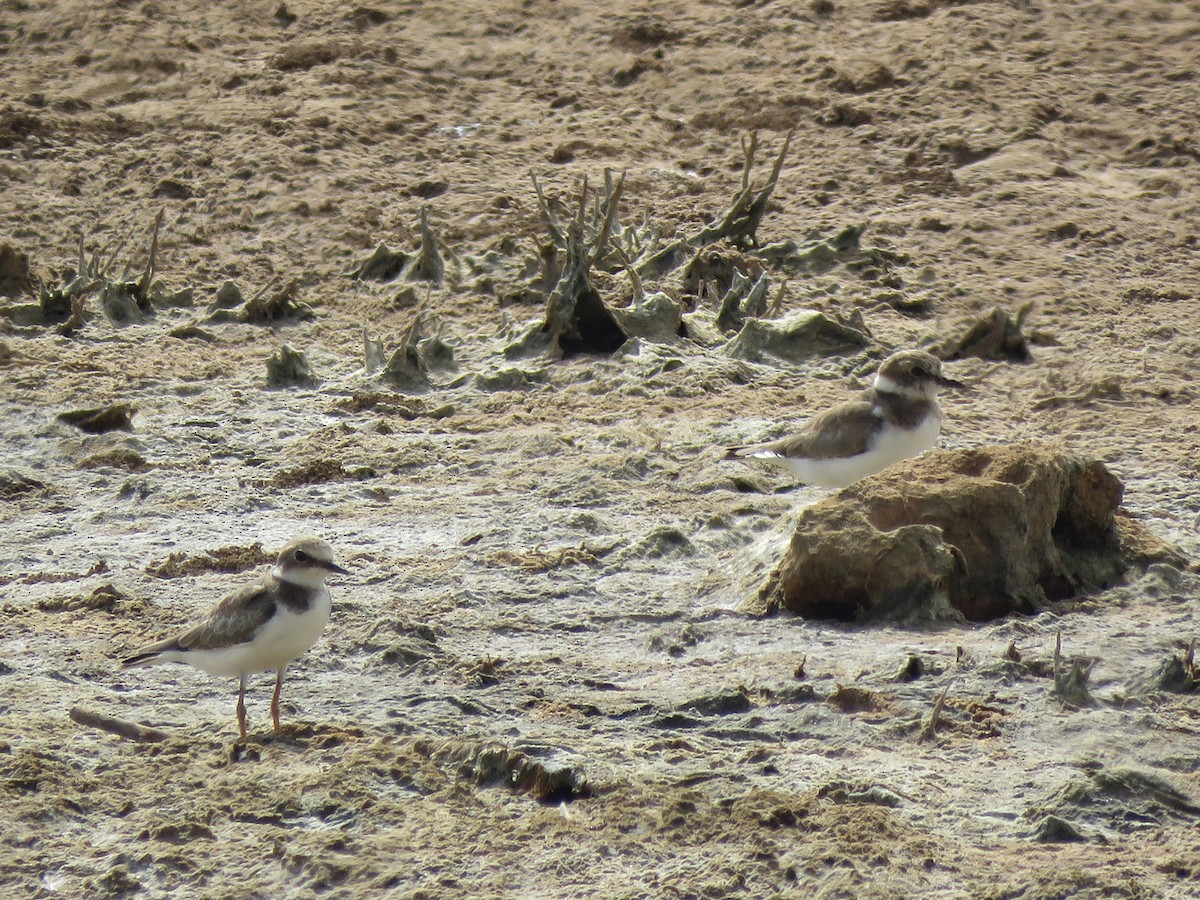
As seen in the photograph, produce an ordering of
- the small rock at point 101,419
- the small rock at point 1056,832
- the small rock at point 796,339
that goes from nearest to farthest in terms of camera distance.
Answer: the small rock at point 1056,832 → the small rock at point 101,419 → the small rock at point 796,339

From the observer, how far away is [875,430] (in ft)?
24.3

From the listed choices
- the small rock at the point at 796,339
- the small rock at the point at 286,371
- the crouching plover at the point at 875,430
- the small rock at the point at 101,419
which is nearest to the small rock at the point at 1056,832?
the crouching plover at the point at 875,430

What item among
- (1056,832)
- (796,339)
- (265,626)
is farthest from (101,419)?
(1056,832)

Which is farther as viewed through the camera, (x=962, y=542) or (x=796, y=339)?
(x=796, y=339)

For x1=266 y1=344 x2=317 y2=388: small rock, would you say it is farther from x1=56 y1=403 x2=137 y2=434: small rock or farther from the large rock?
the large rock

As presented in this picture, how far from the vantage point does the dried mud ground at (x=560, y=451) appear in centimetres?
493

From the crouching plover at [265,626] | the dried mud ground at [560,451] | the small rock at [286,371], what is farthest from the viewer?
the small rock at [286,371]

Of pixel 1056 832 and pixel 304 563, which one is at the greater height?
pixel 304 563

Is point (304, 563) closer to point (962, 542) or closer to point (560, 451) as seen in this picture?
point (962, 542)

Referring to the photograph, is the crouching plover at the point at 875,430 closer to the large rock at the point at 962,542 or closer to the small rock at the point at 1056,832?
the large rock at the point at 962,542

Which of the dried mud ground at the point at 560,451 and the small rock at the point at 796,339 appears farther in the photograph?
the small rock at the point at 796,339

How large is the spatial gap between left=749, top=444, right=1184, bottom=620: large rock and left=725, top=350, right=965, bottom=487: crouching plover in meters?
0.50

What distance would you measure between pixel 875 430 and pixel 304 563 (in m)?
2.76

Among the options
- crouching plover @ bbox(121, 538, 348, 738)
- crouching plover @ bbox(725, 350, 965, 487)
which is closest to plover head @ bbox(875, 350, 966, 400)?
crouching plover @ bbox(725, 350, 965, 487)
